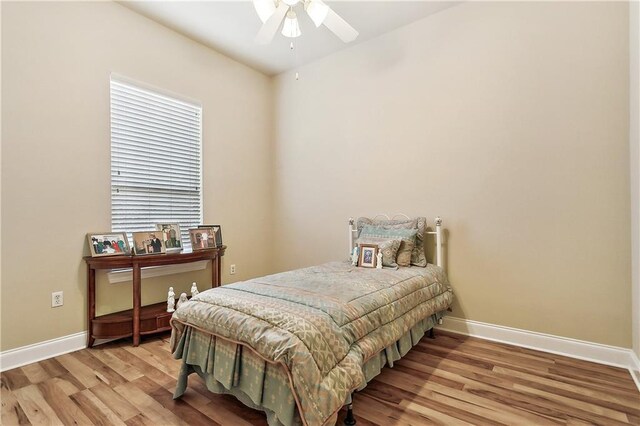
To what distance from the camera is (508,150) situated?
2688 mm

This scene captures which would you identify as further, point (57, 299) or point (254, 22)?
point (254, 22)

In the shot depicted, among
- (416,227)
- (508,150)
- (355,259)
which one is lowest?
(355,259)

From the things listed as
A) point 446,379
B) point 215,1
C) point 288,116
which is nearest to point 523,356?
point 446,379

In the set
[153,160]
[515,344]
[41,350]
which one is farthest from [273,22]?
[515,344]

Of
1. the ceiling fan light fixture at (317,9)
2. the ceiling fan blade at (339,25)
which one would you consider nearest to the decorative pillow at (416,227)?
the ceiling fan blade at (339,25)

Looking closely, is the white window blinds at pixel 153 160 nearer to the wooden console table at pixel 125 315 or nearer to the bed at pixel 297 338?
the wooden console table at pixel 125 315

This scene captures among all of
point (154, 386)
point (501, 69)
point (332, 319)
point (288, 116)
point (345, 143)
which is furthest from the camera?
point (288, 116)

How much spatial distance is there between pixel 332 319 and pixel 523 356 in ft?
5.93

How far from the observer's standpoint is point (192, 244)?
10.6 feet

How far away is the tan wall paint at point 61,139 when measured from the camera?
235cm

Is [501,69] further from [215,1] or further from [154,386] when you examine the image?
[154,386]

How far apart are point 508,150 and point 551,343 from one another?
1.59 meters

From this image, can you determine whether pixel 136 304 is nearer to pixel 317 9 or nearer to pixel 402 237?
pixel 402 237

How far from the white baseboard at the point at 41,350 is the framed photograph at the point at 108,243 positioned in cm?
69
